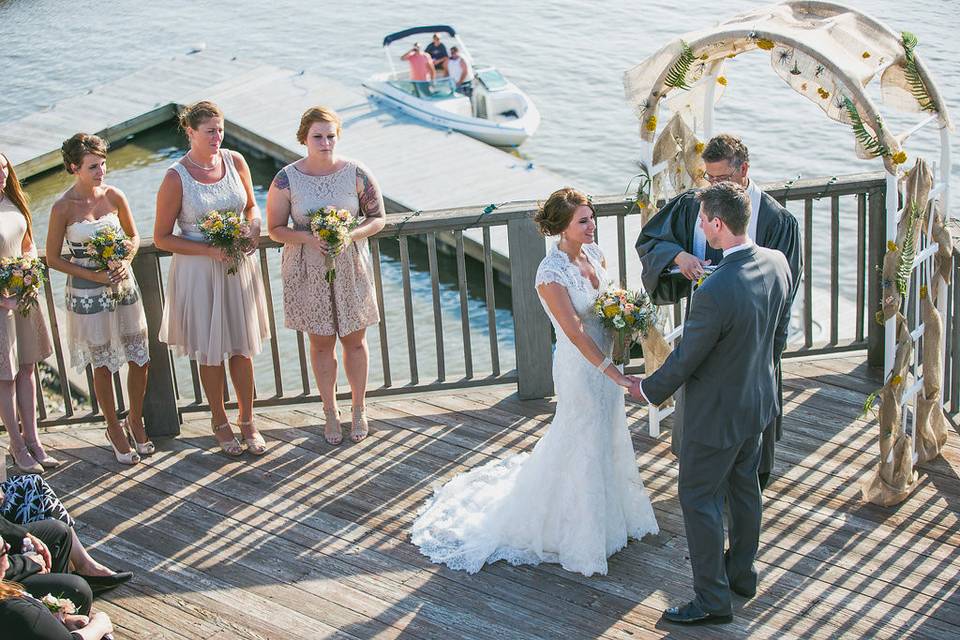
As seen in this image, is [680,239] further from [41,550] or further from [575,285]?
[41,550]

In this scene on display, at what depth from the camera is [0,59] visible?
25.8 metres

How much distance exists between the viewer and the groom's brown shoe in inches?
168

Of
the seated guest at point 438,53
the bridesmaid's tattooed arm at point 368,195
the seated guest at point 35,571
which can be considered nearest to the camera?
the seated guest at point 35,571

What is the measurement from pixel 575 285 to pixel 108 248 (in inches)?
83.8

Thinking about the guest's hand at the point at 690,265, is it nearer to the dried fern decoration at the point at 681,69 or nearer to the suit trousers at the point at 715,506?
the suit trousers at the point at 715,506

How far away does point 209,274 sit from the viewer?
5.48 m

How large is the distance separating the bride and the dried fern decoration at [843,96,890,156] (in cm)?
111

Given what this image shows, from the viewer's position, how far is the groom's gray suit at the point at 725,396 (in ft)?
12.9

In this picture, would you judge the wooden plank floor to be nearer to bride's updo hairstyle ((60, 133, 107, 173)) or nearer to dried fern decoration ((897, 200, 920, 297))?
dried fern decoration ((897, 200, 920, 297))

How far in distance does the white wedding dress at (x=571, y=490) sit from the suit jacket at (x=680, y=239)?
0.75ft

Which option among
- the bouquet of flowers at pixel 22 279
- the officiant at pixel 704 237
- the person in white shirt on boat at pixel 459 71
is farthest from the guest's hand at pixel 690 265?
the person in white shirt on boat at pixel 459 71

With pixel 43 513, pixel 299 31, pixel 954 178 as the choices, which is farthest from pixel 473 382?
pixel 299 31

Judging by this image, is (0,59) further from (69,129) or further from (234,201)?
(234,201)

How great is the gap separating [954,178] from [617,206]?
13689 millimetres
